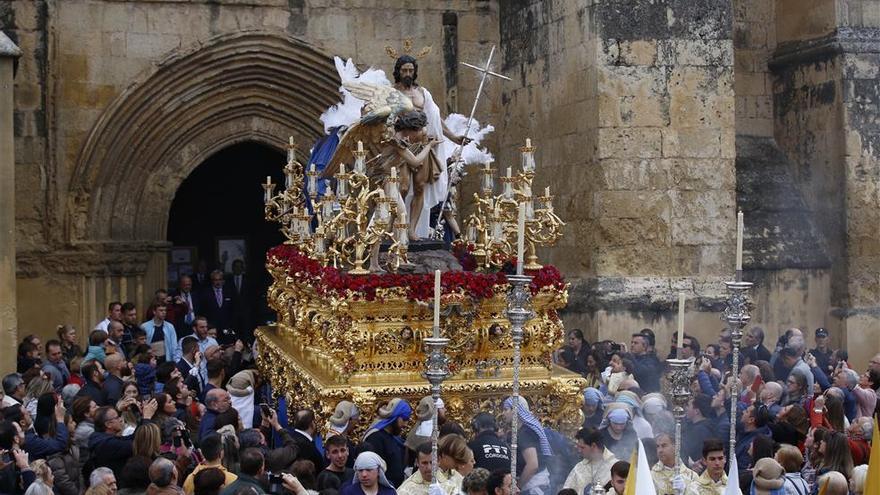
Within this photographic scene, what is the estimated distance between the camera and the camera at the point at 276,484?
7936 millimetres

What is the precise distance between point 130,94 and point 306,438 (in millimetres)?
8585

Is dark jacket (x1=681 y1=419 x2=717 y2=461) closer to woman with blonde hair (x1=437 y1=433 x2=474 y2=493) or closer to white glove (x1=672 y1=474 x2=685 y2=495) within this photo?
woman with blonde hair (x1=437 y1=433 x2=474 y2=493)

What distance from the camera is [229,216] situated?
21.1 meters

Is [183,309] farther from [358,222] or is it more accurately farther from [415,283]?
[415,283]

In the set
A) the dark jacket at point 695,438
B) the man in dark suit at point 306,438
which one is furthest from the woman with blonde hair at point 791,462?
the man in dark suit at point 306,438

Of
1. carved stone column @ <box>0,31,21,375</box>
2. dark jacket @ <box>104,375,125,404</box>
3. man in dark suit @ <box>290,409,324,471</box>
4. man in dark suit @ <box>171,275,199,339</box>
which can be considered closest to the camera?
man in dark suit @ <box>290,409,324,471</box>

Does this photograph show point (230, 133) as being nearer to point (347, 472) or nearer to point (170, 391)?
point (170, 391)

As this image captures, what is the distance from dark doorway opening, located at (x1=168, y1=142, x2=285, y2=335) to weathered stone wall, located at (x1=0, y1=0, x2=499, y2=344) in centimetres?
312

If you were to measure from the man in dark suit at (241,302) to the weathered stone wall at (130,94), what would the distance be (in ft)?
5.08

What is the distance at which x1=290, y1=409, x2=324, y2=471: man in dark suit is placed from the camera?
9000 millimetres

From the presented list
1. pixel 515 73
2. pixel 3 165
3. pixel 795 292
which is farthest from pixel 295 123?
pixel 795 292

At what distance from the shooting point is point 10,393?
10.4 metres

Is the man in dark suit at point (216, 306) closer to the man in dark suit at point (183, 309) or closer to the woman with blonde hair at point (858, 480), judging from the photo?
the man in dark suit at point (183, 309)

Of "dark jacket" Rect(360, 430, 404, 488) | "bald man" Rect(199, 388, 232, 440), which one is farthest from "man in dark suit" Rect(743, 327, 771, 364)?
"bald man" Rect(199, 388, 232, 440)
